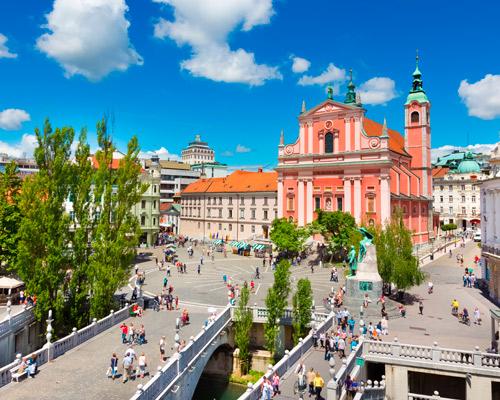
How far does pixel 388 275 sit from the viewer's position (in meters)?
30.0

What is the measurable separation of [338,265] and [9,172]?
32342 mm

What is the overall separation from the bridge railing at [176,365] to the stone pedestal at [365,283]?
9.02 metres

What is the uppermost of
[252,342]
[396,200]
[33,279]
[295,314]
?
[396,200]

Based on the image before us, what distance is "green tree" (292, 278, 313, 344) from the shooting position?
22875 millimetres

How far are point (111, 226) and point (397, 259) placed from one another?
18.9 meters

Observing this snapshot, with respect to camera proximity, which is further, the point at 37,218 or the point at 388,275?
the point at 388,275

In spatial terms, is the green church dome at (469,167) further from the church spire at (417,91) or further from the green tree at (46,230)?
the green tree at (46,230)

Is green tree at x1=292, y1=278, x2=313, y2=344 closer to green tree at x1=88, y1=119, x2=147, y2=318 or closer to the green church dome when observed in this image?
green tree at x1=88, y1=119, x2=147, y2=318

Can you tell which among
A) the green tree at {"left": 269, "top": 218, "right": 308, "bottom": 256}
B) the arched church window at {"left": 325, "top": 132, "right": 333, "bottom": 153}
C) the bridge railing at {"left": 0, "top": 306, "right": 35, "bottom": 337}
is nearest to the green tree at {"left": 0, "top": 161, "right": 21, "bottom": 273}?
the bridge railing at {"left": 0, "top": 306, "right": 35, "bottom": 337}

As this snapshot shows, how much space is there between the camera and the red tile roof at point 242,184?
2744 inches

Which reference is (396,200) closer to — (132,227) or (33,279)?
(132,227)

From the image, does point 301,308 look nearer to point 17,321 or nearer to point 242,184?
point 17,321

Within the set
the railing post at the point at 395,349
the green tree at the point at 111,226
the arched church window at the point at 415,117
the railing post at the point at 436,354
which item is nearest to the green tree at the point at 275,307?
the railing post at the point at 395,349

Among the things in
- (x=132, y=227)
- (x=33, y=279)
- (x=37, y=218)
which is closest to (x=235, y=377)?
(x=132, y=227)
